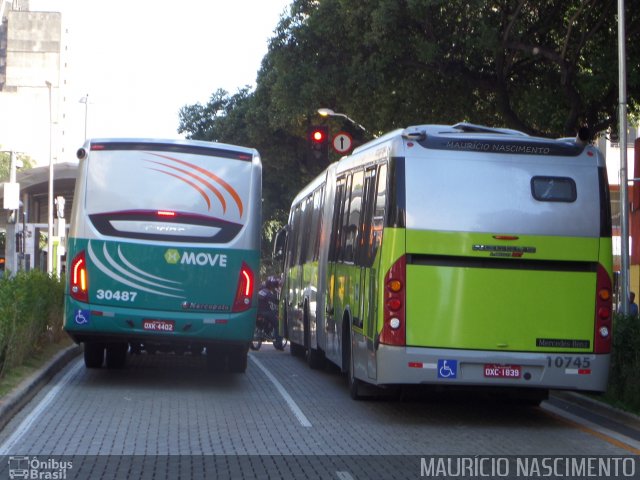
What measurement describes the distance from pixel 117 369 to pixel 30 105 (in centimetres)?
10573

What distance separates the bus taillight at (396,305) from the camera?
12422 mm

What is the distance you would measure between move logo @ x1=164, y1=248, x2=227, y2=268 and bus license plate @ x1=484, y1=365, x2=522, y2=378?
15.1 ft

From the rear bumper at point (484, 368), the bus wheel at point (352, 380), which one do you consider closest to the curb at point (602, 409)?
the rear bumper at point (484, 368)

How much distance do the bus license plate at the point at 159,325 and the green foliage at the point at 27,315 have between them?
1665mm

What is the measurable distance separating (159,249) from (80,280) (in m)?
1.10

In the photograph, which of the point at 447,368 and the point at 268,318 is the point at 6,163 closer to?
the point at 268,318

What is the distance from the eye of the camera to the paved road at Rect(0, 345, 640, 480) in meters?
9.93

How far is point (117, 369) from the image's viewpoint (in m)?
18.4

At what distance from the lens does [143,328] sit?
15.5 meters

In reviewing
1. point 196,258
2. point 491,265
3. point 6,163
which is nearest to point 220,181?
point 196,258

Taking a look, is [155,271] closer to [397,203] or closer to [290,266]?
[397,203]

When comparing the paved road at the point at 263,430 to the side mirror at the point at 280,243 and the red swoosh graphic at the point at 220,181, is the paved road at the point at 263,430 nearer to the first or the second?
the red swoosh graphic at the point at 220,181

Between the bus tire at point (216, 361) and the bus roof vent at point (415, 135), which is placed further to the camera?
the bus tire at point (216, 361)

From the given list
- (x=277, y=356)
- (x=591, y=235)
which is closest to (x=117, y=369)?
(x=277, y=356)
